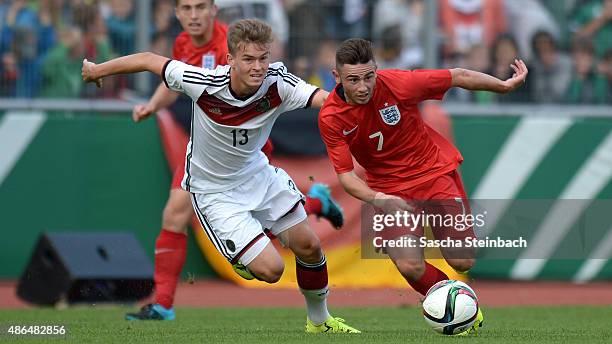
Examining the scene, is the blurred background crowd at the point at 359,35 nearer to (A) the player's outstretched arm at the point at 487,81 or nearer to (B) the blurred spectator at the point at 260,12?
(B) the blurred spectator at the point at 260,12

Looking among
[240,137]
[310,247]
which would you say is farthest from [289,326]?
[240,137]

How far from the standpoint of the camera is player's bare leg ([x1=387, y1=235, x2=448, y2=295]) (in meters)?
7.95

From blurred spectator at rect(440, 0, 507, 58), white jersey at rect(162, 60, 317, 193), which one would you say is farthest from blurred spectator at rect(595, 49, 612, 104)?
white jersey at rect(162, 60, 317, 193)

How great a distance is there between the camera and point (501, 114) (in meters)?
13.6

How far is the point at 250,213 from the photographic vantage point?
26.6ft

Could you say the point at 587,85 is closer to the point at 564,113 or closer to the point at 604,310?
the point at 564,113

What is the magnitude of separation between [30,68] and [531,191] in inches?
220

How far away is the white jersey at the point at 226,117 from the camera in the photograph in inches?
308

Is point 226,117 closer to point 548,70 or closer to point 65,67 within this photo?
point 65,67

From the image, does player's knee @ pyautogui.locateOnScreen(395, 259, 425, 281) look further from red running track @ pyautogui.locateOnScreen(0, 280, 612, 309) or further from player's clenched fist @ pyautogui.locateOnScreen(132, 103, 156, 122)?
red running track @ pyautogui.locateOnScreen(0, 280, 612, 309)

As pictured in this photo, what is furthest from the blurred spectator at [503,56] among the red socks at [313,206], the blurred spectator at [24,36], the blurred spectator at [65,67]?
the blurred spectator at [24,36]

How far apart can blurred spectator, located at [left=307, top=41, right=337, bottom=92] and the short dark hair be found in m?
5.38

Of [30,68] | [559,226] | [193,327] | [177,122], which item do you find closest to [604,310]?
[559,226]

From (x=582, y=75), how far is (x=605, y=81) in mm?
276
